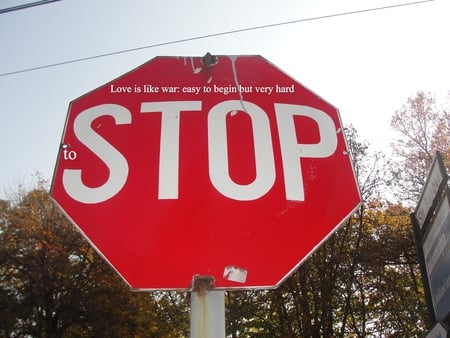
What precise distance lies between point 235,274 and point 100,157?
1.88ft

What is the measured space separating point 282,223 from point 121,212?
1.59 feet

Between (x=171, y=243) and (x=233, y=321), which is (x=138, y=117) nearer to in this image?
(x=171, y=243)

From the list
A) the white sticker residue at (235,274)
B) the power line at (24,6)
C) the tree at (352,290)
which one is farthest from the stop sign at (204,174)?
the tree at (352,290)

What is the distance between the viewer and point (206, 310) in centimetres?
129

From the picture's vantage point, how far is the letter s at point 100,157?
4.63 feet

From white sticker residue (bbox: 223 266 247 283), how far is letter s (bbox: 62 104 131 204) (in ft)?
1.38

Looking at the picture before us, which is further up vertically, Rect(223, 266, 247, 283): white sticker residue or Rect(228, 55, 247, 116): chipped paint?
Rect(228, 55, 247, 116): chipped paint

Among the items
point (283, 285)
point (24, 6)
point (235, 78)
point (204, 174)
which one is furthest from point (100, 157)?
point (283, 285)

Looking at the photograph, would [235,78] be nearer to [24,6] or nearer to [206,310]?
[206,310]

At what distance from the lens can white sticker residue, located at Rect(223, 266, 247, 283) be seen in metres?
1.30

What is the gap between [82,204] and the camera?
4.54 ft

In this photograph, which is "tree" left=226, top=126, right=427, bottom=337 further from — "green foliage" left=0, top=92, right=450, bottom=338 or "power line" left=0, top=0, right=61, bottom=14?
"power line" left=0, top=0, right=61, bottom=14

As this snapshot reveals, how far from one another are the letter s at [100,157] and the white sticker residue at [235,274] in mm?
419

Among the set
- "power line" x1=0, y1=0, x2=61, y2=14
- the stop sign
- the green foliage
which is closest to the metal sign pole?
the stop sign
